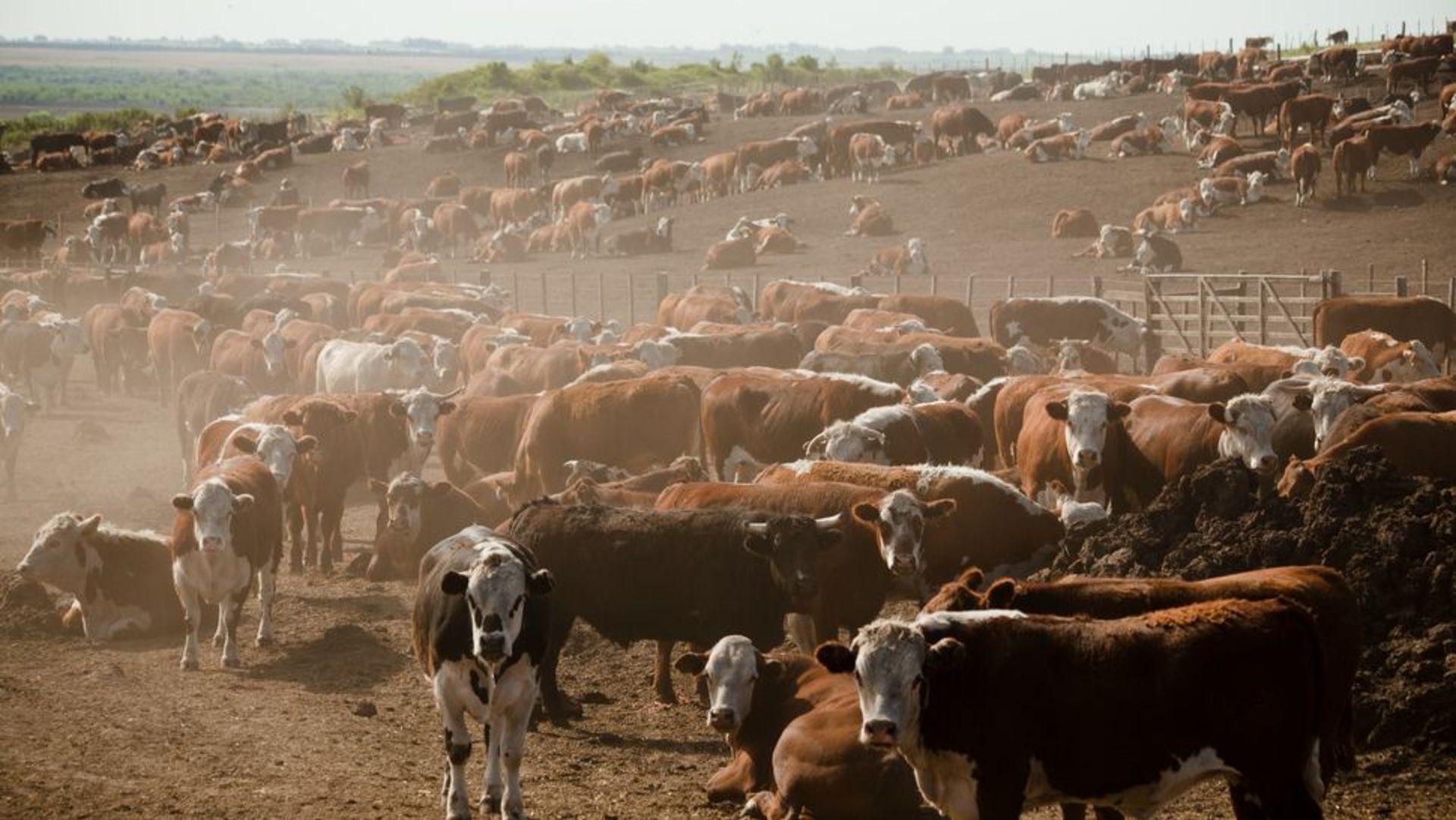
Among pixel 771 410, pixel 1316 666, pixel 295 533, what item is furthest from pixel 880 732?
pixel 295 533

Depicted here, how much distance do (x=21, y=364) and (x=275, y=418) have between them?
44.6 ft

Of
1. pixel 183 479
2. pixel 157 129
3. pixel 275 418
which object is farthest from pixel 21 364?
pixel 157 129

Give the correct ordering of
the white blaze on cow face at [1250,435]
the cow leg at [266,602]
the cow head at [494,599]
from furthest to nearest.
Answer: the white blaze on cow face at [1250,435] < the cow leg at [266,602] < the cow head at [494,599]

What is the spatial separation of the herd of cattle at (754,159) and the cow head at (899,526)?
940 inches

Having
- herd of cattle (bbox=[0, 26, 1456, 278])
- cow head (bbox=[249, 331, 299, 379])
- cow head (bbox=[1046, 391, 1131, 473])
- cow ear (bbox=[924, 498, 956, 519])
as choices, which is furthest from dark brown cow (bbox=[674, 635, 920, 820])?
herd of cattle (bbox=[0, 26, 1456, 278])

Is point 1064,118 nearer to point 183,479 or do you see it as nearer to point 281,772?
point 183,479

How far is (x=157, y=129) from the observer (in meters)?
83.6

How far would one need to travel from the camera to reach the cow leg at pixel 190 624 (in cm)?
1296

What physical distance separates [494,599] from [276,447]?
7.94 meters

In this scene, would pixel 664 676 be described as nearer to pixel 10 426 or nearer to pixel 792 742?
pixel 792 742

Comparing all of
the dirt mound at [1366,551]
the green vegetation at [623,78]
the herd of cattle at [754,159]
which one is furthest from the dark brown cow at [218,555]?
the green vegetation at [623,78]

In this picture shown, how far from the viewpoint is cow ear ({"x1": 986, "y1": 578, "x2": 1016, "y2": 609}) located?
7.94 meters

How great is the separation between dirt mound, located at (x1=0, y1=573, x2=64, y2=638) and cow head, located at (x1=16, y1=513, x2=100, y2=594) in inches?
7.9

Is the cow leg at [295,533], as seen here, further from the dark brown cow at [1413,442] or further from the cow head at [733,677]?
the dark brown cow at [1413,442]
